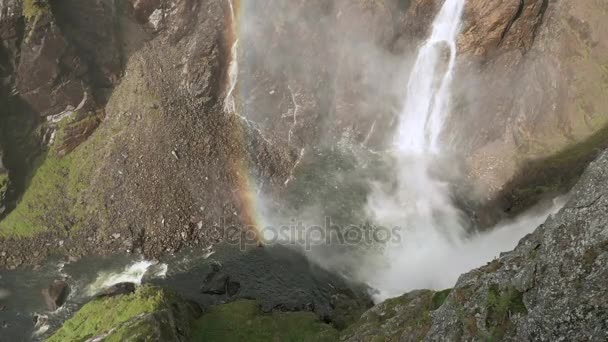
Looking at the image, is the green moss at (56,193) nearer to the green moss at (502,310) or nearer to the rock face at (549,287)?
the rock face at (549,287)

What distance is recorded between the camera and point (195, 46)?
42094 millimetres

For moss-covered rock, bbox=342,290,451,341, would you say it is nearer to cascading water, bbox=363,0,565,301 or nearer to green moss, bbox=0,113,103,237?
cascading water, bbox=363,0,565,301

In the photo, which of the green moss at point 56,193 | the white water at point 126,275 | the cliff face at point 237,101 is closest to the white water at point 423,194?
the cliff face at point 237,101

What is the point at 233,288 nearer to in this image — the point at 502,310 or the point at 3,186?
the point at 3,186

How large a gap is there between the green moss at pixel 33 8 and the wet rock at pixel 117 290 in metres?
22.7

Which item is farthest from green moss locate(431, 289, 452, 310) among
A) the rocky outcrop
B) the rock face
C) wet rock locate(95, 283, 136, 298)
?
wet rock locate(95, 283, 136, 298)

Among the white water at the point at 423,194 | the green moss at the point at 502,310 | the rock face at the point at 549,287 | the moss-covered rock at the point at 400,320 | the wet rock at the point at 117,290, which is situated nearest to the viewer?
the rock face at the point at 549,287

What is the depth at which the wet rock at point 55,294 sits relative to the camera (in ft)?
A: 113

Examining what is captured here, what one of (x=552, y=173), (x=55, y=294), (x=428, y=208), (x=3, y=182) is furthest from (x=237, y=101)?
(x=552, y=173)

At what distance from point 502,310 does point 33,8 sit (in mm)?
39765

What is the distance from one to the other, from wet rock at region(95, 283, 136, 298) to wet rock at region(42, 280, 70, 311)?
338 centimetres

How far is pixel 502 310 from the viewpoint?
1534 cm

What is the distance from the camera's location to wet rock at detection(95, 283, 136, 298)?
3331 cm

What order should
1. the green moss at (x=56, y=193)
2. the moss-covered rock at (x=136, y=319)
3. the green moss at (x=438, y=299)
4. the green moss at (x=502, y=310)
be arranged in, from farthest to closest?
the green moss at (x=56, y=193), the moss-covered rock at (x=136, y=319), the green moss at (x=438, y=299), the green moss at (x=502, y=310)
